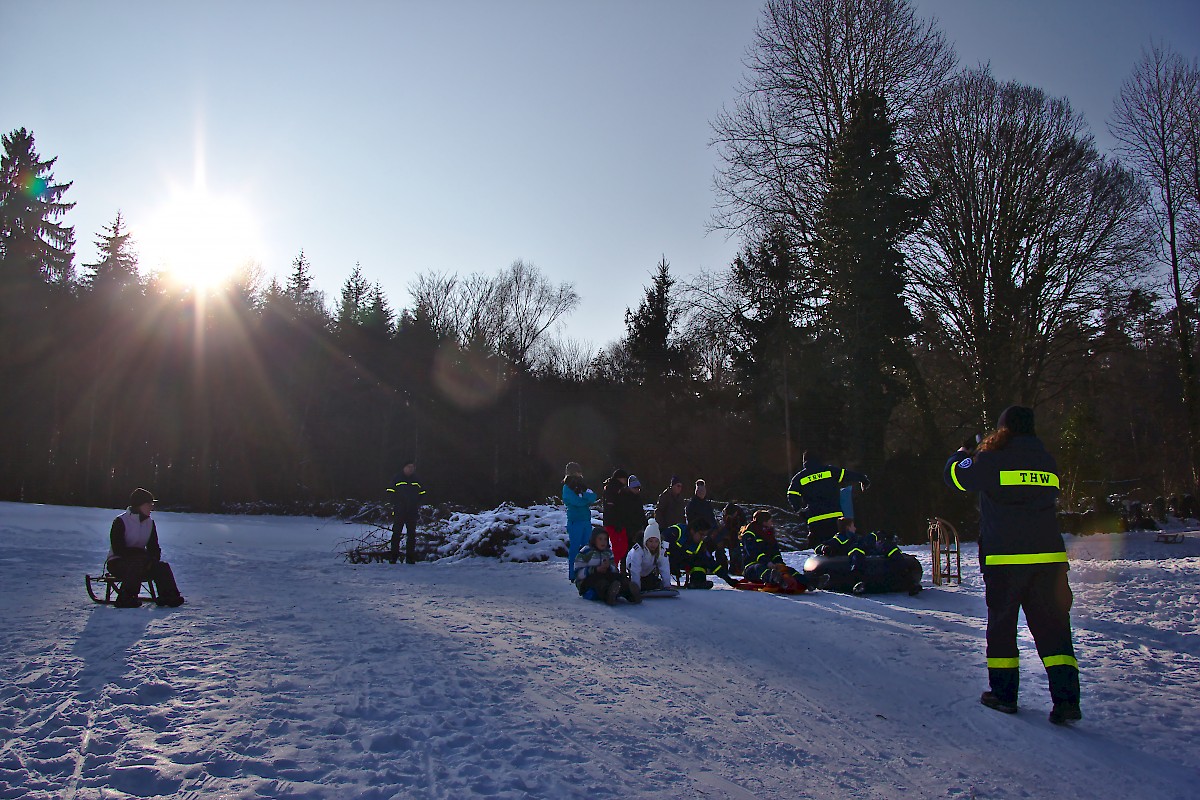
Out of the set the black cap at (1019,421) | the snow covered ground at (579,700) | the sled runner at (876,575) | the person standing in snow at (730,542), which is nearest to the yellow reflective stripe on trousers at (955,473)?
the black cap at (1019,421)

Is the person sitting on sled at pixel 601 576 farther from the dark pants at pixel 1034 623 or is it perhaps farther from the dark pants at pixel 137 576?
the dark pants at pixel 1034 623

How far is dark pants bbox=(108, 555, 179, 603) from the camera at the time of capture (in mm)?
9062

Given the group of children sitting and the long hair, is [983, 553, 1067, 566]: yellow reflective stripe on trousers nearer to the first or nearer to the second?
the long hair

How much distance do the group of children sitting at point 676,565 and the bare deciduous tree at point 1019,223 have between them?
1551 centimetres

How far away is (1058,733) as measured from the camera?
A: 4.83 metres

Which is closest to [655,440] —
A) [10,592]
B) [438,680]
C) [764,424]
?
[764,424]

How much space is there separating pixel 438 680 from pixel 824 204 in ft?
76.2

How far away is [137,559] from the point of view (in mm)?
9195

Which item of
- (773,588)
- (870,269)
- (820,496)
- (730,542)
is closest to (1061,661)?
(773,588)

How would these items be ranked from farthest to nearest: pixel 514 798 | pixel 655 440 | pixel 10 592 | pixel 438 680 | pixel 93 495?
pixel 655 440 → pixel 93 495 → pixel 10 592 → pixel 438 680 → pixel 514 798

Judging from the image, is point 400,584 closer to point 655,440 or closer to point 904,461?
point 904,461

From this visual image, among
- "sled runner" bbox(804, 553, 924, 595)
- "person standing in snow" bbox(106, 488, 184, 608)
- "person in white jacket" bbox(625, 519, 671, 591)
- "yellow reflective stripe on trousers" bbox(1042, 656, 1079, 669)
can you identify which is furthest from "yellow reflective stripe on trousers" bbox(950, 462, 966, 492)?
"person standing in snow" bbox(106, 488, 184, 608)

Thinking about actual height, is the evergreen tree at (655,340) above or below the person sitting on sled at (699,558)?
above

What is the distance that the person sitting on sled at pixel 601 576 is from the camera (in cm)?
980
